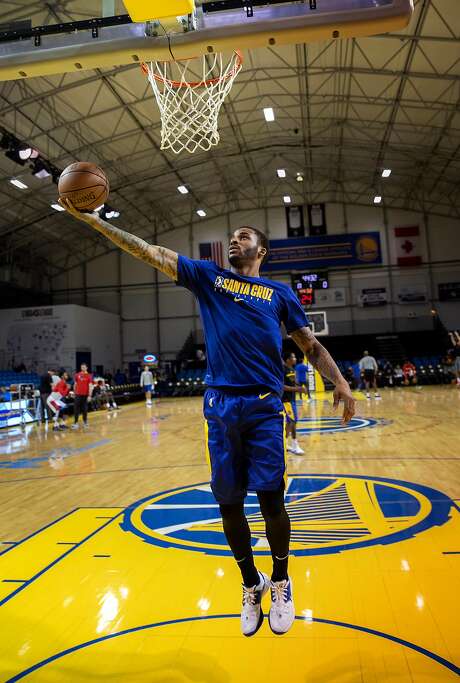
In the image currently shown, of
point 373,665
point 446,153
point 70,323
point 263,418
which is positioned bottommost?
point 373,665

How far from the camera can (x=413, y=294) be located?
2702cm

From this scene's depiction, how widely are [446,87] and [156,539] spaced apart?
17.5 metres

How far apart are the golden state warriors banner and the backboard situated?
23.2 m

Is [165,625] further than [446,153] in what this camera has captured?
No

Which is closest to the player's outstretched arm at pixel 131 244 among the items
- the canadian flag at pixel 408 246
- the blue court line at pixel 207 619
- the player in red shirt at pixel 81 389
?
the blue court line at pixel 207 619

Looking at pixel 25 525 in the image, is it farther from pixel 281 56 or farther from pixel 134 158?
pixel 134 158


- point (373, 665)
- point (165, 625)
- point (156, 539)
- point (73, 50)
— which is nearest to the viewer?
point (373, 665)

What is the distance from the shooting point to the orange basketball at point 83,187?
7.78 ft

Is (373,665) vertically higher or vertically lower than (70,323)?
lower

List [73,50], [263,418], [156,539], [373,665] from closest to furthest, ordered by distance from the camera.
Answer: [373,665], [263,418], [156,539], [73,50]

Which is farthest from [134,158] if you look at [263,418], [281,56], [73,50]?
Answer: [263,418]

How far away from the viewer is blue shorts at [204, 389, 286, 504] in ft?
7.25

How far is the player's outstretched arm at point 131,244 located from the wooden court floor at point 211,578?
176cm

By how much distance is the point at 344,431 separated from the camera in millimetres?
9242
